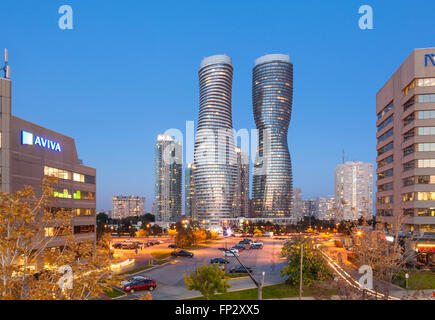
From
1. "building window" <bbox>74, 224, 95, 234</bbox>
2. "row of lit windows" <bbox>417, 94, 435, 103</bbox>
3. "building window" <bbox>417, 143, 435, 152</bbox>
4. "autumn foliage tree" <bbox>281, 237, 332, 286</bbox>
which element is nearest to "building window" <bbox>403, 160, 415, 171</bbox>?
"building window" <bbox>417, 143, 435, 152</bbox>

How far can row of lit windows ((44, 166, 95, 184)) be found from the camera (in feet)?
168

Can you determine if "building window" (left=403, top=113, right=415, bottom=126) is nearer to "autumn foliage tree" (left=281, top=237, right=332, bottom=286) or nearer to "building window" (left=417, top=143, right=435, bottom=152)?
"building window" (left=417, top=143, right=435, bottom=152)

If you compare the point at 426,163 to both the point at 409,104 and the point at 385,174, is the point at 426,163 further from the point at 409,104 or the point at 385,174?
the point at 385,174

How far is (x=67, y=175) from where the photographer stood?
185 ft

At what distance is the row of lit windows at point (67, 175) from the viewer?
168 feet

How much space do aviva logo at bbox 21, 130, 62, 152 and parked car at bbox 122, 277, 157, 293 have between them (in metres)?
26.8

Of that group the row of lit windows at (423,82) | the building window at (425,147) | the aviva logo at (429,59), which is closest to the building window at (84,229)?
the building window at (425,147)

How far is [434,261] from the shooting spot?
47.5m

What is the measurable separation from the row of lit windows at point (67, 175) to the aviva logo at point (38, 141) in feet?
11.6

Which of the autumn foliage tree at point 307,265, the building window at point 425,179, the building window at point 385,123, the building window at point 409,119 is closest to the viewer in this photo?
the autumn foliage tree at point 307,265

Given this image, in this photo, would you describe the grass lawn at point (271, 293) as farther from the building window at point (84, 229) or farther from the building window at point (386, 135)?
the building window at point (386, 135)

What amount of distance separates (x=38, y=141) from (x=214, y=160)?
14892cm

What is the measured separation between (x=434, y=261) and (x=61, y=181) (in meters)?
61.1

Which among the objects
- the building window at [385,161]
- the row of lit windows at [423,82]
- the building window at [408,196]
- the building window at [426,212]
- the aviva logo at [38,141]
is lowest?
the building window at [426,212]
